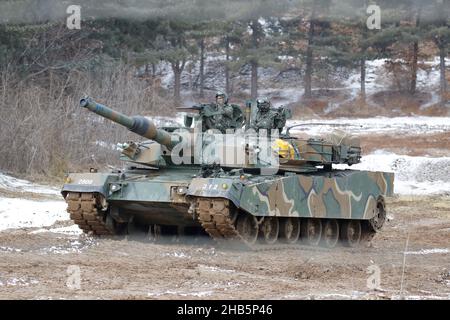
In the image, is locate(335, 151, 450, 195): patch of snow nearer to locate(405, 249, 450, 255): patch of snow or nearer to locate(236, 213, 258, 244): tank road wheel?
locate(405, 249, 450, 255): patch of snow

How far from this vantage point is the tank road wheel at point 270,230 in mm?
15500

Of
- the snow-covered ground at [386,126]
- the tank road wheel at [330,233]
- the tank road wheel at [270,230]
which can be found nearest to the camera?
the tank road wheel at [270,230]

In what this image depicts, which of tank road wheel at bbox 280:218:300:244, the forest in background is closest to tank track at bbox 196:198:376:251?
tank road wheel at bbox 280:218:300:244

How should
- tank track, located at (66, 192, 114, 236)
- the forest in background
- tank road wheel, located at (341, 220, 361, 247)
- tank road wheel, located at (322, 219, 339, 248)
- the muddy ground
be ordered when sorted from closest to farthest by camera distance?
the muddy ground
tank track, located at (66, 192, 114, 236)
tank road wheel, located at (322, 219, 339, 248)
tank road wheel, located at (341, 220, 361, 247)
the forest in background

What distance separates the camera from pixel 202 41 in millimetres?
51250

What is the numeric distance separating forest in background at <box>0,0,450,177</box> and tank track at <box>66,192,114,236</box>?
1056 centimetres

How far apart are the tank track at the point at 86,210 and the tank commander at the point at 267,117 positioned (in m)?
3.02

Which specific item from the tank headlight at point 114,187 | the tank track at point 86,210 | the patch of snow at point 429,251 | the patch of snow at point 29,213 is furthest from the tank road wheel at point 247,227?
the patch of snow at point 29,213

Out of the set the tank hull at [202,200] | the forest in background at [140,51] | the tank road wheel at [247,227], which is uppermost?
the forest in background at [140,51]

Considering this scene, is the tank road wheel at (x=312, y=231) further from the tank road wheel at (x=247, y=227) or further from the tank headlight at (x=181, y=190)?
the tank headlight at (x=181, y=190)

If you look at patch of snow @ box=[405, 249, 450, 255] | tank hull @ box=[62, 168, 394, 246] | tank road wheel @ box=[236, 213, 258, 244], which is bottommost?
patch of snow @ box=[405, 249, 450, 255]

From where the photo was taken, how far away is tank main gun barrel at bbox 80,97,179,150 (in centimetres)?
1326

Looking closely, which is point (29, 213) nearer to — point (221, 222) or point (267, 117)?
point (267, 117)
